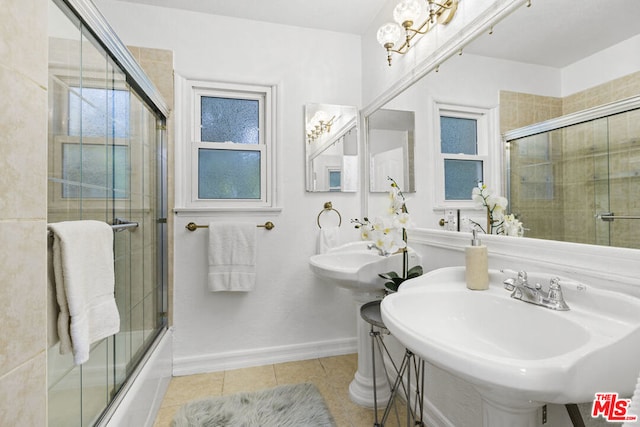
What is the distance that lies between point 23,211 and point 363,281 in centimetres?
119

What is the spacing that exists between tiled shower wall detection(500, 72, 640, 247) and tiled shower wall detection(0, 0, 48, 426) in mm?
1314

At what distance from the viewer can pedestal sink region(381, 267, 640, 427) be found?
51 cm

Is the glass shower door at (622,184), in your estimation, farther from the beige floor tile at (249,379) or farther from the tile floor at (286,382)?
the beige floor tile at (249,379)

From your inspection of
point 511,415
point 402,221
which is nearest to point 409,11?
point 402,221

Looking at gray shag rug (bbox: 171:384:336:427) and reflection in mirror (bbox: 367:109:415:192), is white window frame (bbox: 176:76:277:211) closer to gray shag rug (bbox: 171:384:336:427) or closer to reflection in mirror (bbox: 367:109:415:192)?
reflection in mirror (bbox: 367:109:415:192)

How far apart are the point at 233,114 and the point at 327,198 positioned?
34.7 inches

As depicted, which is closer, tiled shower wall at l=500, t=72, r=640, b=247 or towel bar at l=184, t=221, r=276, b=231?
tiled shower wall at l=500, t=72, r=640, b=247

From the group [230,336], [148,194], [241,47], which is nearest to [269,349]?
[230,336]

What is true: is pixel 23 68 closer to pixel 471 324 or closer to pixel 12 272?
pixel 12 272

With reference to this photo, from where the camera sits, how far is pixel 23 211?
21.9 inches

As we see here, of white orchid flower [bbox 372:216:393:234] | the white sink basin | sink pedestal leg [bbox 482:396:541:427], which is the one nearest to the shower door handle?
sink pedestal leg [bbox 482:396:541:427]

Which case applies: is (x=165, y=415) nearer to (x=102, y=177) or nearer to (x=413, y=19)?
(x=102, y=177)

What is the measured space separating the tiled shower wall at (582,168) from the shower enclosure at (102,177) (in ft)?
4.56

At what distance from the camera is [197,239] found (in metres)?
1.96
